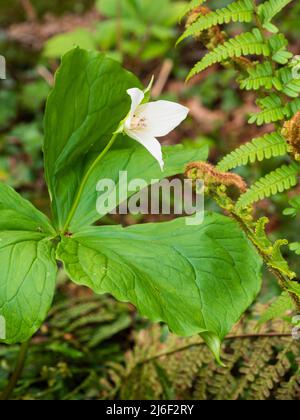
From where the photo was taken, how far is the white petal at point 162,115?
1526 millimetres

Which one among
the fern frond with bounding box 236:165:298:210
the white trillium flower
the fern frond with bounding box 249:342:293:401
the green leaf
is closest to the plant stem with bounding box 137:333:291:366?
the fern frond with bounding box 249:342:293:401

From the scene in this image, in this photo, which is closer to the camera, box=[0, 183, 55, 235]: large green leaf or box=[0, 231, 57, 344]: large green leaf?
box=[0, 231, 57, 344]: large green leaf

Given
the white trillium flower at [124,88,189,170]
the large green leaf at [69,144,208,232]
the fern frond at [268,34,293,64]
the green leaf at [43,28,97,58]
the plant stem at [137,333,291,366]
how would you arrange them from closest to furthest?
1. the white trillium flower at [124,88,189,170]
2. the fern frond at [268,34,293,64]
3. the large green leaf at [69,144,208,232]
4. the plant stem at [137,333,291,366]
5. the green leaf at [43,28,97,58]

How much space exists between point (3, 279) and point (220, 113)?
2.82m

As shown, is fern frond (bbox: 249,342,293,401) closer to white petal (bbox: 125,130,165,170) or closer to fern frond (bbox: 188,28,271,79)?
white petal (bbox: 125,130,165,170)

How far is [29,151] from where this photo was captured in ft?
12.0

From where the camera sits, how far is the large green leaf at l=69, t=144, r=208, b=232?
173 centimetres

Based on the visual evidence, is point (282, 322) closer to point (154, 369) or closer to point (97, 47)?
point (154, 369)

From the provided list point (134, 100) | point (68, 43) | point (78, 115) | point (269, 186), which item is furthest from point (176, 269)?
point (68, 43)

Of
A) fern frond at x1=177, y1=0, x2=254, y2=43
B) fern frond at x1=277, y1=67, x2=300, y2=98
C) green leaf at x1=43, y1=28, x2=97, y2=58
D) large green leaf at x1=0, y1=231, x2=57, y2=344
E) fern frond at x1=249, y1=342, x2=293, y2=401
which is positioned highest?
green leaf at x1=43, y1=28, x2=97, y2=58

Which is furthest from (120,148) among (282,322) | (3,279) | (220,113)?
(220,113)

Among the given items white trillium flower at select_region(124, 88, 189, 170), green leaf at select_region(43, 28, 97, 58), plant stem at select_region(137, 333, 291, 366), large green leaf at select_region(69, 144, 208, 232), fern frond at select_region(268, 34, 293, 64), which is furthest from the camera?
green leaf at select_region(43, 28, 97, 58)

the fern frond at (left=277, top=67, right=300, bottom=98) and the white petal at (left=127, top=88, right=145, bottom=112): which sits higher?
the fern frond at (left=277, top=67, right=300, bottom=98)

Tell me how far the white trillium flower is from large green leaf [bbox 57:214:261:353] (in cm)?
26
